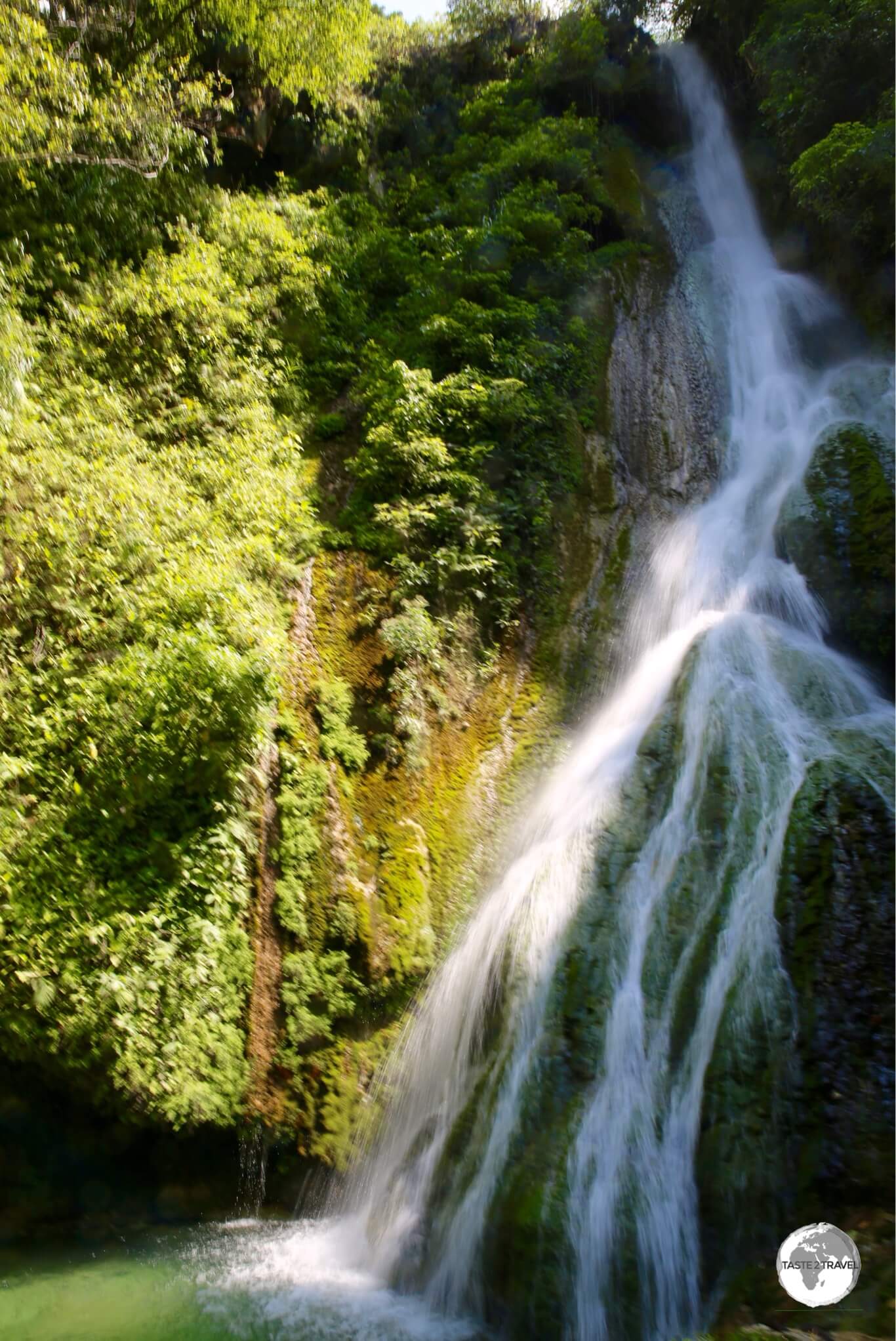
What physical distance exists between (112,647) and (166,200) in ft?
26.0

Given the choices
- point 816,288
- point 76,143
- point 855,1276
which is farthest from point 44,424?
point 816,288

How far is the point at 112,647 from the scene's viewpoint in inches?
254

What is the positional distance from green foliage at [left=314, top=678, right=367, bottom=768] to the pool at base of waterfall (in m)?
3.41

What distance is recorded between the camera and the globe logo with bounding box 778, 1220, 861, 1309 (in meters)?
4.00

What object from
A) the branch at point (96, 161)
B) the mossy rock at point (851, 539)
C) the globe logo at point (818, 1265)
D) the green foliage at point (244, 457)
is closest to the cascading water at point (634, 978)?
the mossy rock at point (851, 539)

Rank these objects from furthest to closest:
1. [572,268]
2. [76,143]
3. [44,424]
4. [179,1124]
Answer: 1. [572,268]
2. [76,143]
3. [44,424]
4. [179,1124]

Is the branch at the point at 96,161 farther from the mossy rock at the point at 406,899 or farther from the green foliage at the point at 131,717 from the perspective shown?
the mossy rock at the point at 406,899

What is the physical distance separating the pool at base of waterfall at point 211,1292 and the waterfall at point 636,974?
0.22m

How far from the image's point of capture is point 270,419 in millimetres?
10062

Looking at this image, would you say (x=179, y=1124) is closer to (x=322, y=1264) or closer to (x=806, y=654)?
(x=322, y=1264)

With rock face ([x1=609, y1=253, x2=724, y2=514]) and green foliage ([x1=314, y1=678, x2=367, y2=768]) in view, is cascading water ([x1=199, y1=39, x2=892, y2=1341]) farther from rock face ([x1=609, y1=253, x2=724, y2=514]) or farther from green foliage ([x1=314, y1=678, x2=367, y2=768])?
rock face ([x1=609, y1=253, x2=724, y2=514])

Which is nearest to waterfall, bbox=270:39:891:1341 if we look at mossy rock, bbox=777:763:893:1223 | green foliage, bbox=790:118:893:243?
mossy rock, bbox=777:763:893:1223

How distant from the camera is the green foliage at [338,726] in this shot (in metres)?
7.07

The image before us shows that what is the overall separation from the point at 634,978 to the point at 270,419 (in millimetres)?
7717
